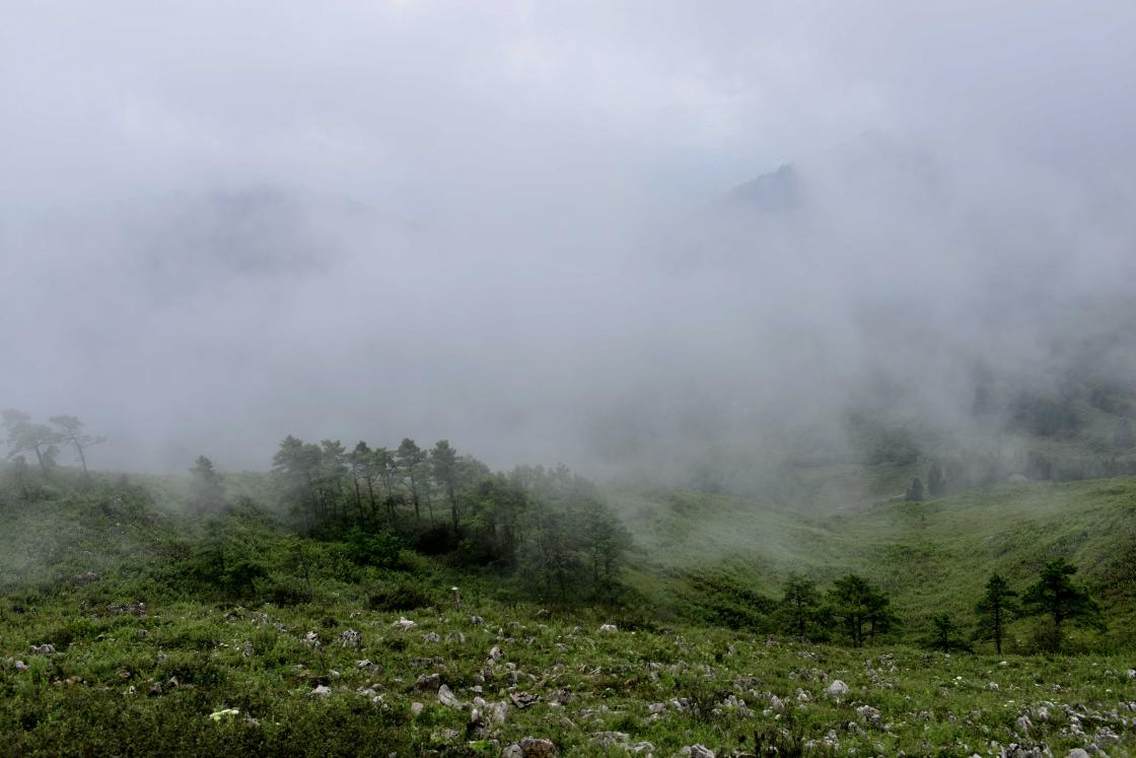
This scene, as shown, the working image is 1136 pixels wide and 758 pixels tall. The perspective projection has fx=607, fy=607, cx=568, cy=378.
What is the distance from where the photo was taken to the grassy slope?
61.5 m

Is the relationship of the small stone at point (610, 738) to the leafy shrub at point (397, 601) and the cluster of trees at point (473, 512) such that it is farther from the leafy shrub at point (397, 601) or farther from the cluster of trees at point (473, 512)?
the cluster of trees at point (473, 512)

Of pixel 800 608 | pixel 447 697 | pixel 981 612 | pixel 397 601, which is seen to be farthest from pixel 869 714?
pixel 981 612

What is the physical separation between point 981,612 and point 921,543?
5491 cm

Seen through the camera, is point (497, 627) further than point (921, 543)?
No

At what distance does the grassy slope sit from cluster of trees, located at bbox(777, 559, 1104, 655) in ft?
9.59

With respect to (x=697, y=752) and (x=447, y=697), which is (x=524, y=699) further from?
(x=697, y=752)

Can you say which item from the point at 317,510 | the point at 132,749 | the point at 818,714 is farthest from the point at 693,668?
the point at 317,510

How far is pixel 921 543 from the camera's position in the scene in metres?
97.6

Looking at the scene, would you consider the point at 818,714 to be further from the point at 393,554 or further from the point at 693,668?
the point at 393,554

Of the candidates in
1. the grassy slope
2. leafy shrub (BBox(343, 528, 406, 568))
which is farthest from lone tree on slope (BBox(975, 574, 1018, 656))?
leafy shrub (BBox(343, 528, 406, 568))

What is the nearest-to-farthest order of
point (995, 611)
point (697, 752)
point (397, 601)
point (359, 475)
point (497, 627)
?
point (697, 752) → point (497, 627) → point (397, 601) → point (995, 611) → point (359, 475)

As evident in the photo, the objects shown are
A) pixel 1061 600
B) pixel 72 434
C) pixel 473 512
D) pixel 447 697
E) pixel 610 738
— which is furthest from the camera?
pixel 473 512

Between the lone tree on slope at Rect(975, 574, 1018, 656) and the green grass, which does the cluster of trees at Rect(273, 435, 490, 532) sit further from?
the lone tree on slope at Rect(975, 574, 1018, 656)

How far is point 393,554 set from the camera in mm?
53938
